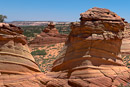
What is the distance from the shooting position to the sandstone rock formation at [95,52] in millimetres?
7316

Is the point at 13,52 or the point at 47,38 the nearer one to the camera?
the point at 13,52

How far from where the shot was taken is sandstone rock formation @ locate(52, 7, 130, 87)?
7.32 meters

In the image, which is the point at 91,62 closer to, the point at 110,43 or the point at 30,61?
the point at 110,43

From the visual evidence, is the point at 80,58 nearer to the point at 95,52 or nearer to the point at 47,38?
the point at 95,52

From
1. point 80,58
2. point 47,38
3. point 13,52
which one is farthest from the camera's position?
point 47,38

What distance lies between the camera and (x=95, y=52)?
25.1 ft

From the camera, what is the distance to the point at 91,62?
7.52 metres

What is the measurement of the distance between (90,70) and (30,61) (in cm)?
260

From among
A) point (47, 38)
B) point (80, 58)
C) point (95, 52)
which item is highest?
point (95, 52)

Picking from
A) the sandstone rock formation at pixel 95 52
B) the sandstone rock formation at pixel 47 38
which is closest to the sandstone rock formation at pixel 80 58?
the sandstone rock formation at pixel 95 52

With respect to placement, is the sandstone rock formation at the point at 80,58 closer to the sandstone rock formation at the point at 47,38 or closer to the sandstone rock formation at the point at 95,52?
the sandstone rock formation at the point at 95,52

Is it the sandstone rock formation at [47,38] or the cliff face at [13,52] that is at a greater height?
the cliff face at [13,52]

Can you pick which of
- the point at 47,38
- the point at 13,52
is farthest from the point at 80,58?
the point at 47,38

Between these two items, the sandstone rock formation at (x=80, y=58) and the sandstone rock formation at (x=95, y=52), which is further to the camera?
the sandstone rock formation at (x=95, y=52)
